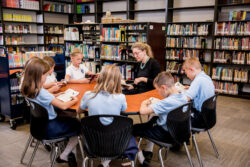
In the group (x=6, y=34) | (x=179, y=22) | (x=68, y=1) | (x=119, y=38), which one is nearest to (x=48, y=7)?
(x=68, y=1)

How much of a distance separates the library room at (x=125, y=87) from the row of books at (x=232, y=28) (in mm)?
22

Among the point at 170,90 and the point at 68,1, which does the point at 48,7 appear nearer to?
the point at 68,1

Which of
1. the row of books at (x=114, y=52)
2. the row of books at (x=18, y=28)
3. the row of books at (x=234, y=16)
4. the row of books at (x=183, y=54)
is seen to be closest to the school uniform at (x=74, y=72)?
the row of books at (x=114, y=52)

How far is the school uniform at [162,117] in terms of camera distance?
1.89 m

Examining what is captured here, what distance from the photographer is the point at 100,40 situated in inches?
221

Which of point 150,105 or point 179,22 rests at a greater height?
point 179,22

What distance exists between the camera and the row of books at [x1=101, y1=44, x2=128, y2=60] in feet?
17.5

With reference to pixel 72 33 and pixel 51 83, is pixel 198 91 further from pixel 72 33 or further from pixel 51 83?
pixel 72 33

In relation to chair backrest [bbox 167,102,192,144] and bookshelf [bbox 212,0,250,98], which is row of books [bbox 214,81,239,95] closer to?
bookshelf [bbox 212,0,250,98]

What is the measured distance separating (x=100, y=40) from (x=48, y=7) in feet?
9.70

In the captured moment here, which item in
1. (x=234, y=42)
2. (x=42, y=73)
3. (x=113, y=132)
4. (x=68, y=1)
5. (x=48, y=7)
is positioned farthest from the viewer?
(x=68, y=1)

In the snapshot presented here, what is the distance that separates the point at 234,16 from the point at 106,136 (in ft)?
15.9

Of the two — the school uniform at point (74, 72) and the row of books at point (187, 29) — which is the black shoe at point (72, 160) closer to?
the school uniform at point (74, 72)

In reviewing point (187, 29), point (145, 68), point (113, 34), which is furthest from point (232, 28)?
point (145, 68)
